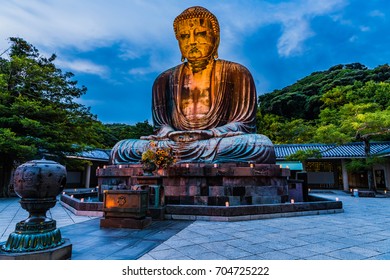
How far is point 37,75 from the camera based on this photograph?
10.9m

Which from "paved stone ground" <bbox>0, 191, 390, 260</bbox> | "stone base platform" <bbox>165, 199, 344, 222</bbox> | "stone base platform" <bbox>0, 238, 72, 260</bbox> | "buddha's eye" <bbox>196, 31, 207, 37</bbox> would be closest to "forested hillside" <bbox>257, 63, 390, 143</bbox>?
"buddha's eye" <bbox>196, 31, 207, 37</bbox>

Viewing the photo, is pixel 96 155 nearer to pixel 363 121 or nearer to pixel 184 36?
pixel 184 36

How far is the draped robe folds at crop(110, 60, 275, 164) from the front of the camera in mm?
6832

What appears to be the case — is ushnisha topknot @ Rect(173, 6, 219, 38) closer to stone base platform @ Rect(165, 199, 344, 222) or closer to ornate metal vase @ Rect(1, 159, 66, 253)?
stone base platform @ Rect(165, 199, 344, 222)

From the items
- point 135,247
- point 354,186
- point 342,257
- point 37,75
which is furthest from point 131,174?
point 354,186

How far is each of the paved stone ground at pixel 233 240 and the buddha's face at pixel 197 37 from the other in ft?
19.2

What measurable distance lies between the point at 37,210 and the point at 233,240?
94.1 inches

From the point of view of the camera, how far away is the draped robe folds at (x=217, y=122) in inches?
269

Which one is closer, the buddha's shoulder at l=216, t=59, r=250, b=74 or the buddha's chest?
the buddha's chest

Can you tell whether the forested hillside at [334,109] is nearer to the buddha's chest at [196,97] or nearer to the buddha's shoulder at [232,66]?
Result: the buddha's shoulder at [232,66]

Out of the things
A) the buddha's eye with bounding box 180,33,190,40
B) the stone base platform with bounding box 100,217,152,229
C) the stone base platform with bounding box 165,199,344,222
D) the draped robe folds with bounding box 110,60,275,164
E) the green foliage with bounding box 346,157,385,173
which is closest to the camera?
the stone base platform with bounding box 100,217,152,229

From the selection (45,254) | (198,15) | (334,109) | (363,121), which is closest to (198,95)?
(198,15)

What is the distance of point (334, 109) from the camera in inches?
877

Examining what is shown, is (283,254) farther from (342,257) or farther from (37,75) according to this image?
(37,75)
